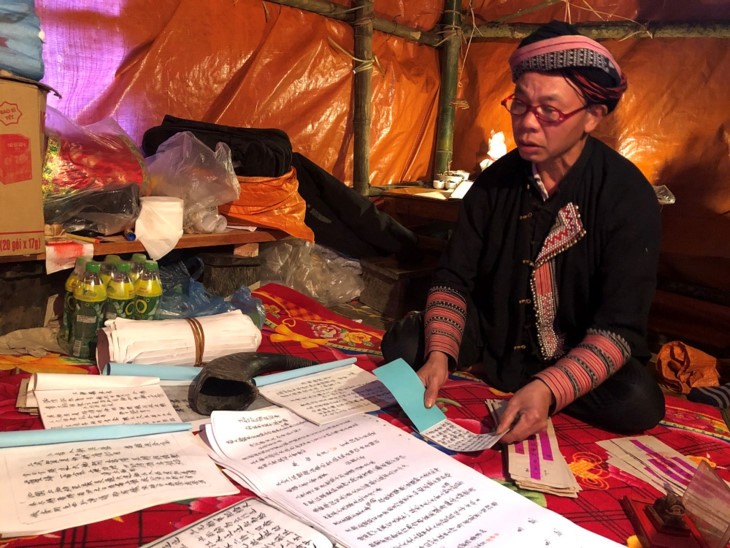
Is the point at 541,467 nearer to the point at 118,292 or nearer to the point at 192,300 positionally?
the point at 118,292

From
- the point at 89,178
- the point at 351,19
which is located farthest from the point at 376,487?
the point at 351,19

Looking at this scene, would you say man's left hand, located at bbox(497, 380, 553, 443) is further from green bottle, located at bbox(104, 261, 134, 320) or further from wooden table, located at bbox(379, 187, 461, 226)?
wooden table, located at bbox(379, 187, 461, 226)

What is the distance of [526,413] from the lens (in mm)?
1258

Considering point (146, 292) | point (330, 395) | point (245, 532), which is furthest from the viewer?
point (146, 292)

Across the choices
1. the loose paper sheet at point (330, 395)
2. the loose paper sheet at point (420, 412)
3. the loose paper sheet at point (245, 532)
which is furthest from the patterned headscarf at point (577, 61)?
the loose paper sheet at point (245, 532)

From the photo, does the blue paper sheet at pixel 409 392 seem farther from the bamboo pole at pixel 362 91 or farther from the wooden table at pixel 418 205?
the bamboo pole at pixel 362 91

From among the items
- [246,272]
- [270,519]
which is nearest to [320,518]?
[270,519]

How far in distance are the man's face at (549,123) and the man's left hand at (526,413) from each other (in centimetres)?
61

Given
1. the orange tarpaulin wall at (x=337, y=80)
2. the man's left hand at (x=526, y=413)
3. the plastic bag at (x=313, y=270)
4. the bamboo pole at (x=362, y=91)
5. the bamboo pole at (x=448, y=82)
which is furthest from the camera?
the bamboo pole at (x=448, y=82)

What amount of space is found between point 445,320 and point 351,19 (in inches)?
83.8

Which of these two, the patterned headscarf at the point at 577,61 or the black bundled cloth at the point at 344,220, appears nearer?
the patterned headscarf at the point at 577,61

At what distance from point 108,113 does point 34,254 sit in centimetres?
89

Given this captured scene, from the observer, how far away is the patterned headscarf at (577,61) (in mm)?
1402

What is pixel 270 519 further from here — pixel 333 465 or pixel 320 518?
pixel 333 465
